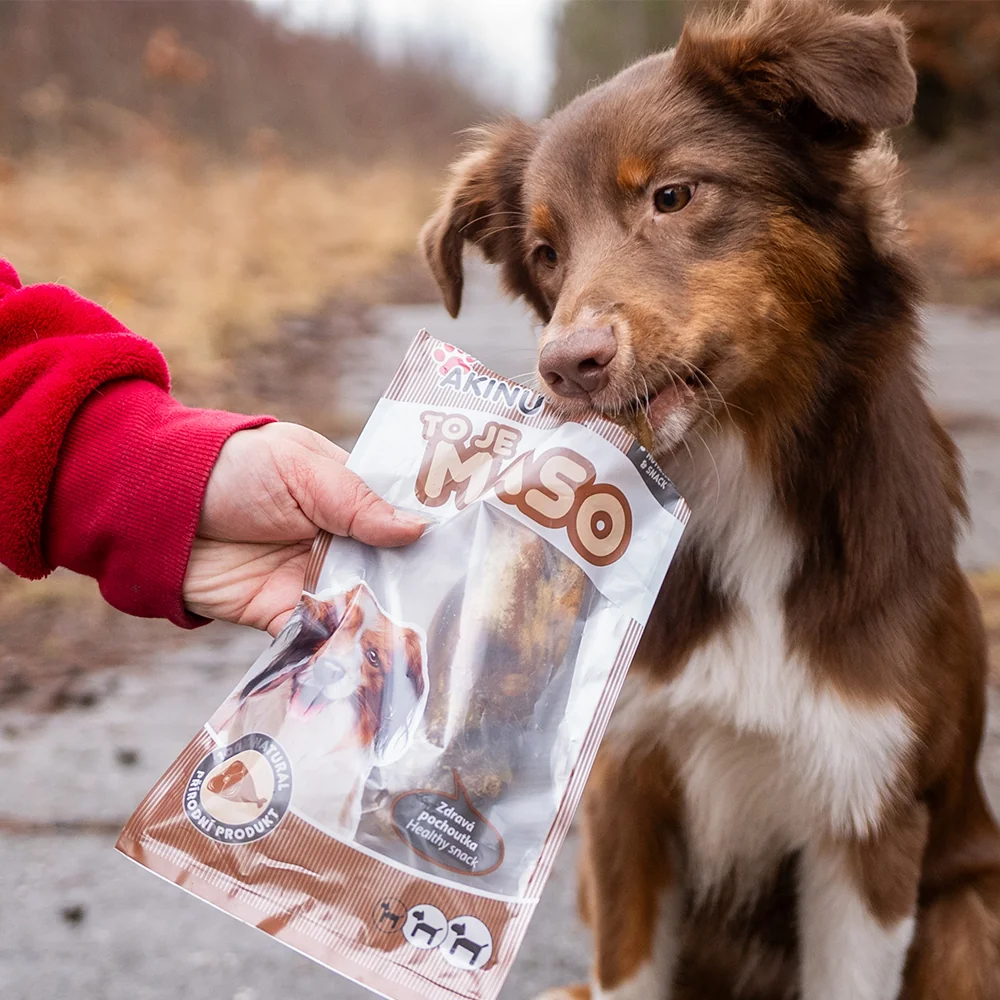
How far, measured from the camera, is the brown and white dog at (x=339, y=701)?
5.48 feet

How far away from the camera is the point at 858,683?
2236 mm

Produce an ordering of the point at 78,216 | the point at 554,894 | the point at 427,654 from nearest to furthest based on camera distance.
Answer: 1. the point at 427,654
2. the point at 554,894
3. the point at 78,216

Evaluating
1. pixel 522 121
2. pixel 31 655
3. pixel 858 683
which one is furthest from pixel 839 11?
pixel 31 655

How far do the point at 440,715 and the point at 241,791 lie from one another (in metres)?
0.32

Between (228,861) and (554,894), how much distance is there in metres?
1.85

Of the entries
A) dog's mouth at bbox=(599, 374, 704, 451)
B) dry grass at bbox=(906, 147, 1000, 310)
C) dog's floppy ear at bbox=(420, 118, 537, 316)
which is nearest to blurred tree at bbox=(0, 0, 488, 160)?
dry grass at bbox=(906, 147, 1000, 310)

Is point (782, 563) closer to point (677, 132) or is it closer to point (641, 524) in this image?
point (641, 524)

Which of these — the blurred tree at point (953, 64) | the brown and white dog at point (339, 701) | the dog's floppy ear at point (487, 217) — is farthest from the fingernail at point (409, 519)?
the blurred tree at point (953, 64)

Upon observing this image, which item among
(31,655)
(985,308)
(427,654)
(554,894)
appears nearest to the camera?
(427,654)

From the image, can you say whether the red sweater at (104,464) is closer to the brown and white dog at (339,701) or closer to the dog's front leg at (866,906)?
the brown and white dog at (339,701)

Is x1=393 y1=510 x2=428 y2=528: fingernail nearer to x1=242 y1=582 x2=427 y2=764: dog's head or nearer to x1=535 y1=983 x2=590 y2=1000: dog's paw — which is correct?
x1=242 y1=582 x2=427 y2=764: dog's head

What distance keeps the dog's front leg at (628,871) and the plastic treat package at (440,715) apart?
2.91 feet

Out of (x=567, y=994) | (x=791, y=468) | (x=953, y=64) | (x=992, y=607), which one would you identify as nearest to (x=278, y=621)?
(x=791, y=468)

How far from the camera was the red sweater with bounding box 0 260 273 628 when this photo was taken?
79.0 inches
